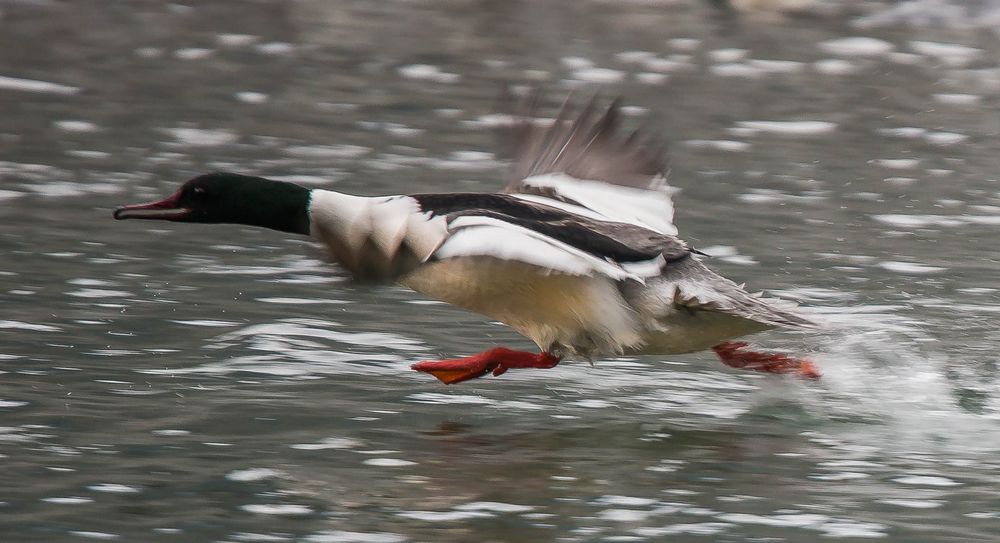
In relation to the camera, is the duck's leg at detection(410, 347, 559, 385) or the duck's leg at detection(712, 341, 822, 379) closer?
the duck's leg at detection(410, 347, 559, 385)

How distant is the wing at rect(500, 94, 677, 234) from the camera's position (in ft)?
25.1

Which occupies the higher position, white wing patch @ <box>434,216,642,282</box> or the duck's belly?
white wing patch @ <box>434,216,642,282</box>

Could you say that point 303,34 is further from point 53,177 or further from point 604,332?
point 604,332

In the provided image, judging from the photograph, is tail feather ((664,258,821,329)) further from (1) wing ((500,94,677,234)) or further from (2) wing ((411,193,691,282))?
(1) wing ((500,94,677,234))

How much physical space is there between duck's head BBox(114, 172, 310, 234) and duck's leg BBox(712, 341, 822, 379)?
1.92 metres

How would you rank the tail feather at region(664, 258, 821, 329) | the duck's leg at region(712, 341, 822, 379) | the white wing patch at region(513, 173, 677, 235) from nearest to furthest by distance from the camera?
1. the tail feather at region(664, 258, 821, 329)
2. the duck's leg at region(712, 341, 822, 379)
3. the white wing patch at region(513, 173, 677, 235)

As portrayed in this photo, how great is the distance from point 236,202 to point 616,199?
68.6 inches

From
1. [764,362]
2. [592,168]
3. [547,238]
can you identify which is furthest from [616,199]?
[547,238]

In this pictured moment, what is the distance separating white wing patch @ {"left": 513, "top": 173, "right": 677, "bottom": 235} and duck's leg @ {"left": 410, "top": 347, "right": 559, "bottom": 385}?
752mm

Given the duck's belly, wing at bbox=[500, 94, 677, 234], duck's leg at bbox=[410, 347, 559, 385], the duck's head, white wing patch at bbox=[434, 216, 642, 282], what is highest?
wing at bbox=[500, 94, 677, 234]

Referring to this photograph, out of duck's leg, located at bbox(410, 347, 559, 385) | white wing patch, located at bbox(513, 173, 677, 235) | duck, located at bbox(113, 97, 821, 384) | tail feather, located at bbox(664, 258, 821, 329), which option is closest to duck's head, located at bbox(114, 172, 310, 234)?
duck, located at bbox(113, 97, 821, 384)

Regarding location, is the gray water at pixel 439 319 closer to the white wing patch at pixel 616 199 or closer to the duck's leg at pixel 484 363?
the duck's leg at pixel 484 363

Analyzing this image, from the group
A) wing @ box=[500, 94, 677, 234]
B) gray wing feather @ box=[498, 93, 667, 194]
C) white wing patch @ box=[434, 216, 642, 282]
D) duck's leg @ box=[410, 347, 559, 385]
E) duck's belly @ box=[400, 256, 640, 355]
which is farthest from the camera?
gray wing feather @ box=[498, 93, 667, 194]

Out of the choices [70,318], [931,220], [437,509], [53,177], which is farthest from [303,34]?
[437,509]
